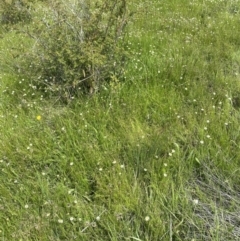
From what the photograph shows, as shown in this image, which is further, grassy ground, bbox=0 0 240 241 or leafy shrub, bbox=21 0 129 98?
leafy shrub, bbox=21 0 129 98

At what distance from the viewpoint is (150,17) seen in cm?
529

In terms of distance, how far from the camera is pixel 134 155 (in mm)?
2564

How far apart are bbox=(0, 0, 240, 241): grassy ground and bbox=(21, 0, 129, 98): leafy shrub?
0.22 m

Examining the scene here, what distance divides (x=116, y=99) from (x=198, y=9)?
3.11m

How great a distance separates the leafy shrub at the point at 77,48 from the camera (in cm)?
344

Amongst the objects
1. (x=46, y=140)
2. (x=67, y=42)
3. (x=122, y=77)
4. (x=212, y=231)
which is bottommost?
(x=212, y=231)

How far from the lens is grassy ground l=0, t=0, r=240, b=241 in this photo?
6.93ft

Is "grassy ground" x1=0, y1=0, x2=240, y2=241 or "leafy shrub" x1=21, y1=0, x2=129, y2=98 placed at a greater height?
"leafy shrub" x1=21, y1=0, x2=129, y2=98

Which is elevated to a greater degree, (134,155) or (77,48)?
(77,48)

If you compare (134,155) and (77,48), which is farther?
(77,48)

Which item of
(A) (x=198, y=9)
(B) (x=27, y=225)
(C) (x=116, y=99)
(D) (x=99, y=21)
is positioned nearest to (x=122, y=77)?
(C) (x=116, y=99)

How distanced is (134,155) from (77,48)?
1.70 meters

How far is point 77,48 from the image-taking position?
355 centimetres

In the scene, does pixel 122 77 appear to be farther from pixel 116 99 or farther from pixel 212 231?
pixel 212 231
